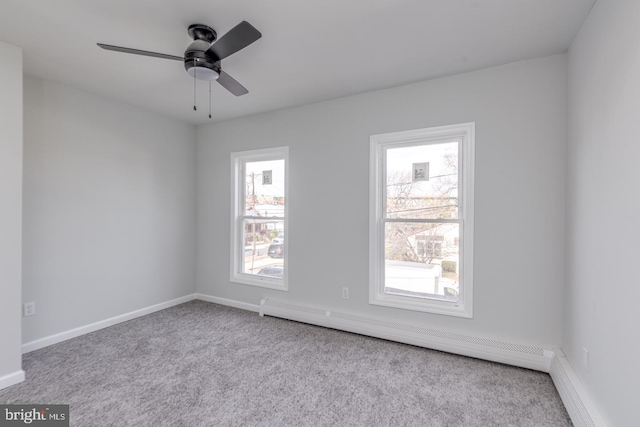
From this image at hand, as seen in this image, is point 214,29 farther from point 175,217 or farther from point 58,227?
point 175,217

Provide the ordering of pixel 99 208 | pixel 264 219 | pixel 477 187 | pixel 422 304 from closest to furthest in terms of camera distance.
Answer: pixel 477 187, pixel 422 304, pixel 99 208, pixel 264 219

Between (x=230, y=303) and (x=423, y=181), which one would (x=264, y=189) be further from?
(x=423, y=181)

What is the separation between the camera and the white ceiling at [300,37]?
6.28 feet

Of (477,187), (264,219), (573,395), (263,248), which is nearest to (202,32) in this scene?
(264,219)

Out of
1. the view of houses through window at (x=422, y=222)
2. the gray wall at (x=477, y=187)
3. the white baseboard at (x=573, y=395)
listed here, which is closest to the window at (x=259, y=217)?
the gray wall at (x=477, y=187)

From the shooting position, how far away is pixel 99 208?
3418 millimetres

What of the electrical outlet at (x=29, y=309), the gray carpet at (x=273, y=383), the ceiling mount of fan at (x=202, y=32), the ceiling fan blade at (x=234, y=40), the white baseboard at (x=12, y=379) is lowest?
the gray carpet at (x=273, y=383)

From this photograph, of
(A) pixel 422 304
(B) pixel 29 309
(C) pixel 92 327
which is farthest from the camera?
(C) pixel 92 327

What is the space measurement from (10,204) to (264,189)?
2.44m

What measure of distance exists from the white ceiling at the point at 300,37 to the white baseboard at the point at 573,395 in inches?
95.3

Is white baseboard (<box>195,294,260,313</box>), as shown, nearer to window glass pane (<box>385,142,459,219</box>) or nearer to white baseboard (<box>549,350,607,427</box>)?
window glass pane (<box>385,142,459,219</box>)

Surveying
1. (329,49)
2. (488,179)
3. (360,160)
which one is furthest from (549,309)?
(329,49)

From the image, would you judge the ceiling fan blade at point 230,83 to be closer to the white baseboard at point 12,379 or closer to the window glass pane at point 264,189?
the window glass pane at point 264,189

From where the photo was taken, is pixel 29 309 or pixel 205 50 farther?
pixel 29 309
